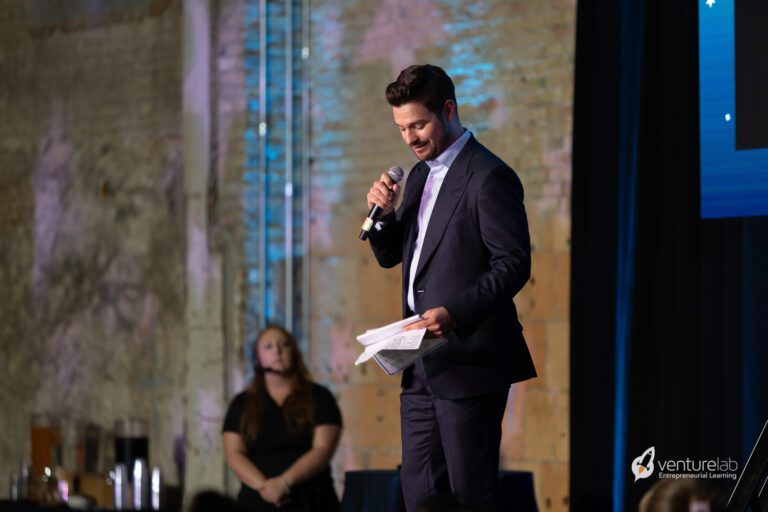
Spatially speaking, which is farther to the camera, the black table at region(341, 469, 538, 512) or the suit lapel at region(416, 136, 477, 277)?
the black table at region(341, 469, 538, 512)

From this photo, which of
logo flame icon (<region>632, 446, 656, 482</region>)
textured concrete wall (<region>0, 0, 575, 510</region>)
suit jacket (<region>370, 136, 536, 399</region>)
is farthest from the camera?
textured concrete wall (<region>0, 0, 575, 510</region>)

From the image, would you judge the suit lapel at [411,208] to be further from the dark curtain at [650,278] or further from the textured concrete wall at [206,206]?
the textured concrete wall at [206,206]

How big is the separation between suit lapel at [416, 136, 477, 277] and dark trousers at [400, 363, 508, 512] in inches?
11.5

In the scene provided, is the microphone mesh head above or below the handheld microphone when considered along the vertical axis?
above

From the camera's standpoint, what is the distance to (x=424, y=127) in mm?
3006

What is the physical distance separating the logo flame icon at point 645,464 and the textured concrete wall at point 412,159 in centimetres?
59

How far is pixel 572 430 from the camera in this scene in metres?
4.73

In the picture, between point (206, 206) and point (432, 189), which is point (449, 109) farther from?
point (206, 206)

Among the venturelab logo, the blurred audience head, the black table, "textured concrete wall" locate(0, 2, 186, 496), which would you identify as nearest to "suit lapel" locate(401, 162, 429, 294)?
the blurred audience head

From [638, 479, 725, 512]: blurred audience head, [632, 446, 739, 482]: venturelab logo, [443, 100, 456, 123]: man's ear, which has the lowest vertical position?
[632, 446, 739, 482]: venturelab logo

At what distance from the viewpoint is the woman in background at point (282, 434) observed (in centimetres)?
495

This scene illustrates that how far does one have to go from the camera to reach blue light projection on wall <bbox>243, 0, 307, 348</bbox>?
5.97 m

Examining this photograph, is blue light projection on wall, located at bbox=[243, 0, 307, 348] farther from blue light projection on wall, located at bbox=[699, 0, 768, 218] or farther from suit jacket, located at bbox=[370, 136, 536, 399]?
suit jacket, located at bbox=[370, 136, 536, 399]

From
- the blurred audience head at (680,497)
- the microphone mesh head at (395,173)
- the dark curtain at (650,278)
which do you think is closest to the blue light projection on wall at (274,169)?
the dark curtain at (650,278)
